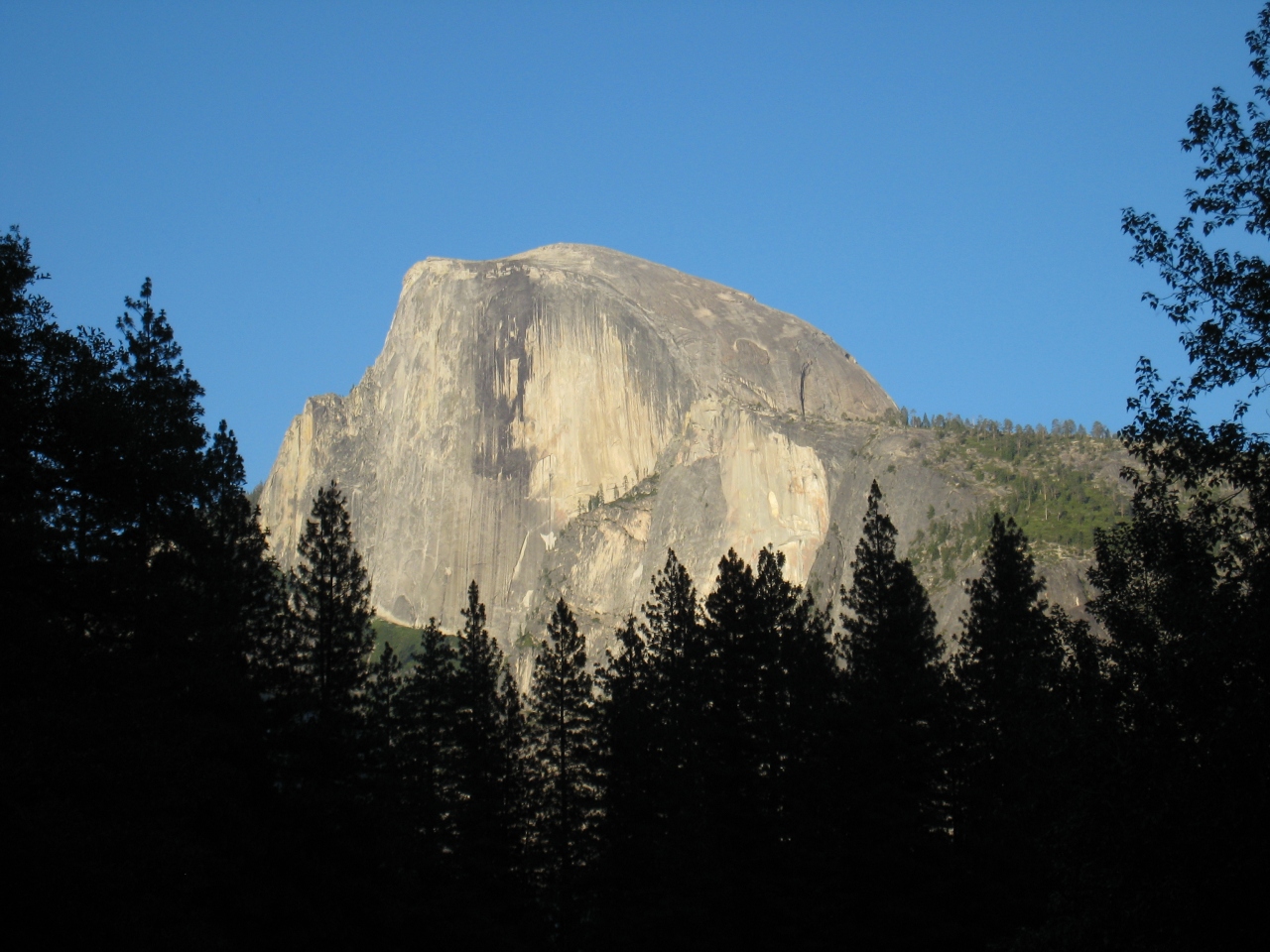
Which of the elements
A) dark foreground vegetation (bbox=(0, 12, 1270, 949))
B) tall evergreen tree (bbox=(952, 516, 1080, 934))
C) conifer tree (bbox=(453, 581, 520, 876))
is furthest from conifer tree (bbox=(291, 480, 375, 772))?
tall evergreen tree (bbox=(952, 516, 1080, 934))

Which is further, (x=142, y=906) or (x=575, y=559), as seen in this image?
(x=575, y=559)

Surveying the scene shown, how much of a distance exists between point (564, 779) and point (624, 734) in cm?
547

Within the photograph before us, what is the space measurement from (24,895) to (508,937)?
2652 cm

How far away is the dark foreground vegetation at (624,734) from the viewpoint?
15148mm

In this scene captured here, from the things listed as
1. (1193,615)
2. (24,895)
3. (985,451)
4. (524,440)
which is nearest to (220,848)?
(24,895)

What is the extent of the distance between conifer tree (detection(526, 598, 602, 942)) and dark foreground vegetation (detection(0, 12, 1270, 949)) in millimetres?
164

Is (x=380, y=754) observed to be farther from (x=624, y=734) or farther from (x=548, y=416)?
(x=548, y=416)

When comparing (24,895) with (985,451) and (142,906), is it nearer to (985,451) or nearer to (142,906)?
(142,906)

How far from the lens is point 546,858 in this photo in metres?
42.6

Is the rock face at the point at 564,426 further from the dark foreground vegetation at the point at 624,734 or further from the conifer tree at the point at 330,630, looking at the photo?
the conifer tree at the point at 330,630

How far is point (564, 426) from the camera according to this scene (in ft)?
564

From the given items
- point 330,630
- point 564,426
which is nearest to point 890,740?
point 330,630

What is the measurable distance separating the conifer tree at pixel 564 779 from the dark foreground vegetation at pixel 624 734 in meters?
0.16

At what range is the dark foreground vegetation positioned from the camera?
49.7 feet
